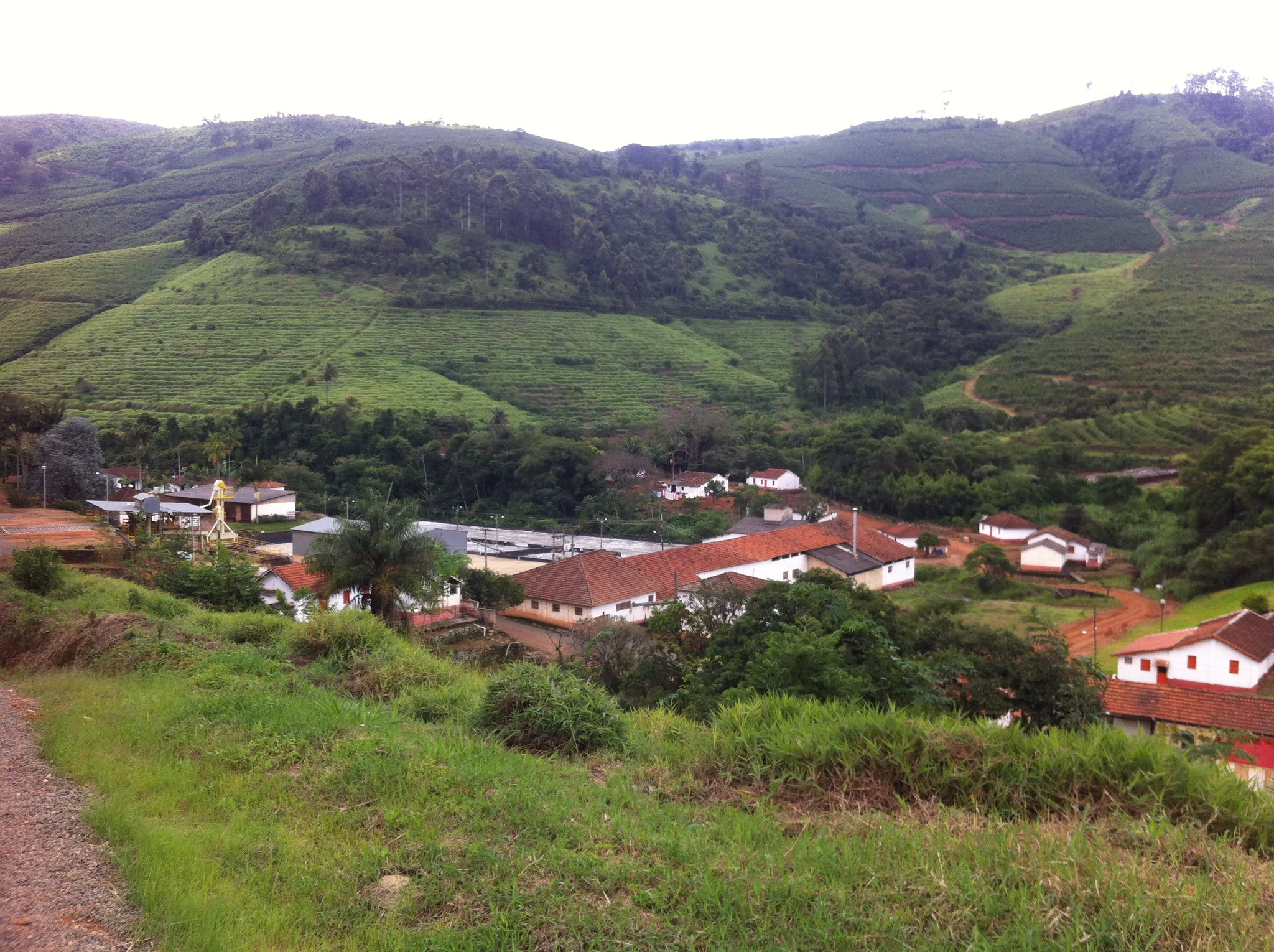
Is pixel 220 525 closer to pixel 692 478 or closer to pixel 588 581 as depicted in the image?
pixel 588 581

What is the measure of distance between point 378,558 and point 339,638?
5.62m

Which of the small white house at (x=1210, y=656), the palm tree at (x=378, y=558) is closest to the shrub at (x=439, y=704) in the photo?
the palm tree at (x=378, y=558)

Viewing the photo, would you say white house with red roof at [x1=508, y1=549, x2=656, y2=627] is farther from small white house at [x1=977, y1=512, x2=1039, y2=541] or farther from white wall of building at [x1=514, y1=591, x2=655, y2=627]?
small white house at [x1=977, y1=512, x2=1039, y2=541]

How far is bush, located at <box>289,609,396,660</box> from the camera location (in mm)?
7461

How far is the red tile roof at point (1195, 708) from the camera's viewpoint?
1198 centimetres

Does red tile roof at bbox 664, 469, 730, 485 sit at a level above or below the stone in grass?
below

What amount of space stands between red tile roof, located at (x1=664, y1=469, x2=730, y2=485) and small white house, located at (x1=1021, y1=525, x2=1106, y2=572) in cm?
1650

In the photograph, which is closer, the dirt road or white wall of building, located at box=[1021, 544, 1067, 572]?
the dirt road

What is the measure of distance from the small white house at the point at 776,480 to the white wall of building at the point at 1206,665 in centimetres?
2814

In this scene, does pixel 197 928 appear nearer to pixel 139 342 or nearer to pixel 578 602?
pixel 578 602

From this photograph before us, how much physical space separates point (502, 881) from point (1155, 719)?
41.1 feet

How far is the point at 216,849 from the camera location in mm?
3623

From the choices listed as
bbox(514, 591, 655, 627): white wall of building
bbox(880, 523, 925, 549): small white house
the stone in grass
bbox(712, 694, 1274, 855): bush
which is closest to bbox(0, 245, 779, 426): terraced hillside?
bbox(880, 523, 925, 549): small white house

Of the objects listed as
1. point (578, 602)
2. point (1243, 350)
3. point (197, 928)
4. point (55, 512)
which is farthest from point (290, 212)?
point (197, 928)
